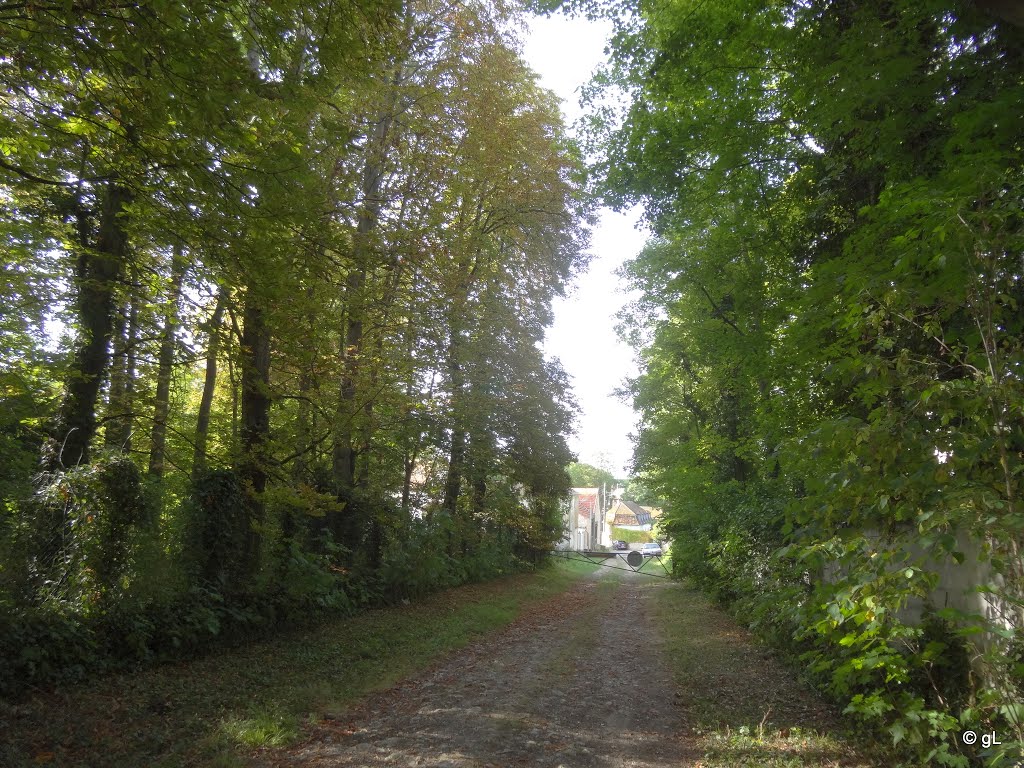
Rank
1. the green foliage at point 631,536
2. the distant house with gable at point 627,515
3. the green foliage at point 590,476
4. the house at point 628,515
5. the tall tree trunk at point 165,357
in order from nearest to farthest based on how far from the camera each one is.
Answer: the tall tree trunk at point 165,357
the green foliage at point 631,536
the green foliage at point 590,476
the distant house with gable at point 627,515
the house at point 628,515

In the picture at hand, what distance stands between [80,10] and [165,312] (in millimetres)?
5007

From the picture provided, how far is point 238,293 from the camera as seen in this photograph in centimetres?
795

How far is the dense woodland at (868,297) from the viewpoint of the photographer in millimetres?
4043

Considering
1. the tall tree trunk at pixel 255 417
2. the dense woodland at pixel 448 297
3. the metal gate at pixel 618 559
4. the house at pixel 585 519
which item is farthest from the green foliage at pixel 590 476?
the tall tree trunk at pixel 255 417

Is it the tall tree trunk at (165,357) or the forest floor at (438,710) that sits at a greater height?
the tall tree trunk at (165,357)

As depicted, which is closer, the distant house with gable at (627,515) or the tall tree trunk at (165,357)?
the tall tree trunk at (165,357)

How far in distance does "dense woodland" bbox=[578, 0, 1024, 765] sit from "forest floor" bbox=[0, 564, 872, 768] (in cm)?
92

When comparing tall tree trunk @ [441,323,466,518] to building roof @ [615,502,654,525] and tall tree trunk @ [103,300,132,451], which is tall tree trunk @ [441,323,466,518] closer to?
tall tree trunk @ [103,300,132,451]

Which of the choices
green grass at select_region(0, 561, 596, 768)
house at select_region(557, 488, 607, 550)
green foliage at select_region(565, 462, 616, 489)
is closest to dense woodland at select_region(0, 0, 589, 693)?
green grass at select_region(0, 561, 596, 768)

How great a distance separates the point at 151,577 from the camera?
25.3 ft

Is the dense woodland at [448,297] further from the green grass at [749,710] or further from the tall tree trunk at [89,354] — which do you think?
the green grass at [749,710]

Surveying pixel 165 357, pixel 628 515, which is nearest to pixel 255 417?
pixel 165 357

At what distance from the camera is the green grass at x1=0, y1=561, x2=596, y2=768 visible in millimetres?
5266

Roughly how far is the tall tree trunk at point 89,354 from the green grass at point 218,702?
9.27 feet
